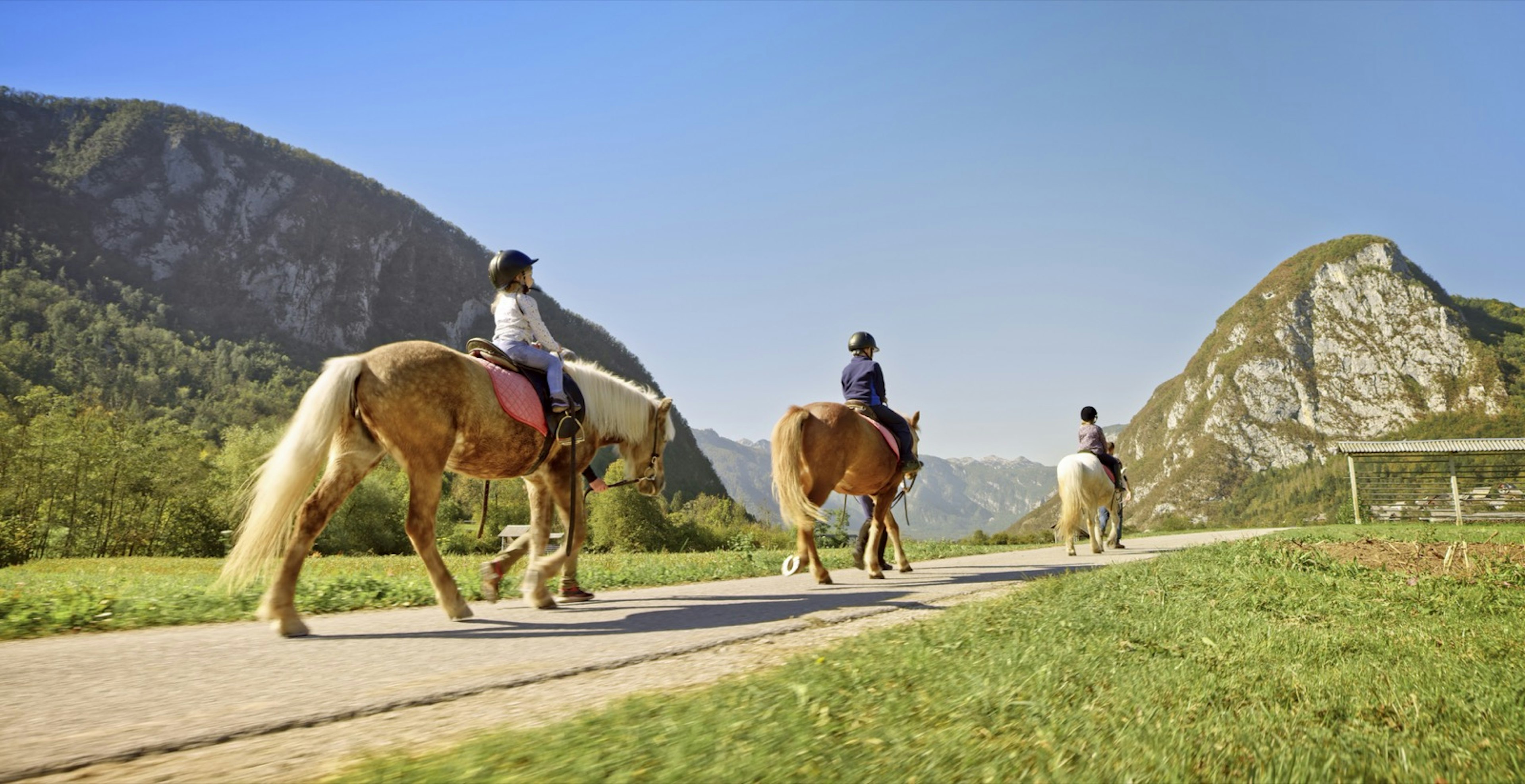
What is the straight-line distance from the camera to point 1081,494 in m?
14.0

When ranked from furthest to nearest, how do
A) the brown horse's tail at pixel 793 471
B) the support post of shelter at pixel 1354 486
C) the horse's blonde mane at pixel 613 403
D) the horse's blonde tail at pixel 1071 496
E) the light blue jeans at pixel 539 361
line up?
1. the support post of shelter at pixel 1354 486
2. the horse's blonde tail at pixel 1071 496
3. the brown horse's tail at pixel 793 471
4. the horse's blonde mane at pixel 613 403
5. the light blue jeans at pixel 539 361

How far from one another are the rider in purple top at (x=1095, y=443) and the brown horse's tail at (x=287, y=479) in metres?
13.7

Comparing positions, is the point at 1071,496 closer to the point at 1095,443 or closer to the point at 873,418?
the point at 1095,443

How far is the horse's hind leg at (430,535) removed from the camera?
5246mm

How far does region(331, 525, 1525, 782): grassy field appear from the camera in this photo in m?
2.11

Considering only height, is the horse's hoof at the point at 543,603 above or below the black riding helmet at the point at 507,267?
below

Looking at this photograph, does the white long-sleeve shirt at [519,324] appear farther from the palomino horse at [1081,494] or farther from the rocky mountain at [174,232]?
the rocky mountain at [174,232]

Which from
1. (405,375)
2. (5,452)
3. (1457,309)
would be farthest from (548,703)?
(1457,309)

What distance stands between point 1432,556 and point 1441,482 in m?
37.9

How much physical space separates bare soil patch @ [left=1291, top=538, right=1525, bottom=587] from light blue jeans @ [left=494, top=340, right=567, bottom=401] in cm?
756

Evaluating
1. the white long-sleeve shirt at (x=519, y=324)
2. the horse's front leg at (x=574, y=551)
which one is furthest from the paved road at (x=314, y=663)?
the white long-sleeve shirt at (x=519, y=324)

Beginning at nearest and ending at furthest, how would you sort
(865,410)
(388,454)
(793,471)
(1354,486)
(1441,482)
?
(388,454) < (793,471) < (865,410) < (1354,486) < (1441,482)

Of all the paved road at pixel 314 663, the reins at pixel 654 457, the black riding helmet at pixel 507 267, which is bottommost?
the paved road at pixel 314 663

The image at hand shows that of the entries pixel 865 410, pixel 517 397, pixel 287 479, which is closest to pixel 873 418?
pixel 865 410
